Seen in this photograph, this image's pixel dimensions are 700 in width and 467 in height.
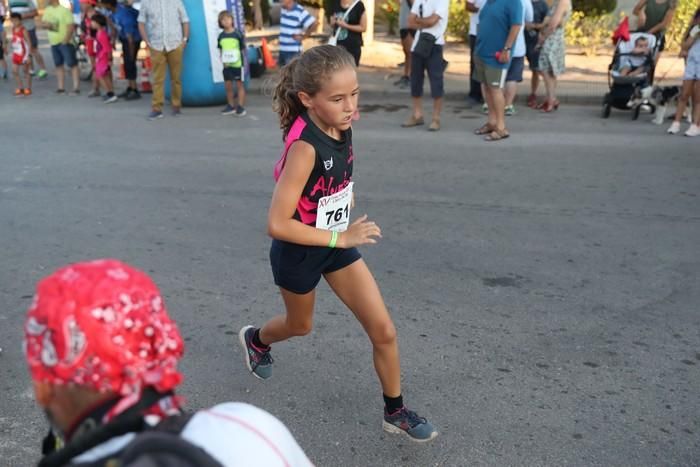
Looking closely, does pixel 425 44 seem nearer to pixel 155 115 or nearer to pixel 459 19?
pixel 155 115

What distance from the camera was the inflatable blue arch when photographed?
1141cm

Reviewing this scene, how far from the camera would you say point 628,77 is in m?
10.2

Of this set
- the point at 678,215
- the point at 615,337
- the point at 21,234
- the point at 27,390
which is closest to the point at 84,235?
the point at 21,234

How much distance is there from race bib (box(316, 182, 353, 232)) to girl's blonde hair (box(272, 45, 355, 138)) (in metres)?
0.35

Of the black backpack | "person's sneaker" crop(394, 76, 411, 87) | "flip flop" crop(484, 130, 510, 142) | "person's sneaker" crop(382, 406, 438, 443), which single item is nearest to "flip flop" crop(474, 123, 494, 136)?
"flip flop" crop(484, 130, 510, 142)

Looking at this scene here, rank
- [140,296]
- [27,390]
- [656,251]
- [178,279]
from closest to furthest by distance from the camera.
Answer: [140,296]
[27,390]
[178,279]
[656,251]

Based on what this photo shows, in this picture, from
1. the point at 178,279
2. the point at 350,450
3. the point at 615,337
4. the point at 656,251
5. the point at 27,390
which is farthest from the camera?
the point at 656,251

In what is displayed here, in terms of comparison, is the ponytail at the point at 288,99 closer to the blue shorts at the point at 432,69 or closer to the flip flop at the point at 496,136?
the flip flop at the point at 496,136

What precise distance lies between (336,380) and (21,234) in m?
3.45

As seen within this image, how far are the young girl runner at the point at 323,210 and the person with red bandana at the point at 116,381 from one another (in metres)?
1.58

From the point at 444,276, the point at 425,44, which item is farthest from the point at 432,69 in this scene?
the point at 444,276

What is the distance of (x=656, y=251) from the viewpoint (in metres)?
5.67

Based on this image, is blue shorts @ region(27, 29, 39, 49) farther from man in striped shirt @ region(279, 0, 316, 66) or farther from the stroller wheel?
the stroller wheel

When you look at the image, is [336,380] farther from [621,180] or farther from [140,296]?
[621,180]
